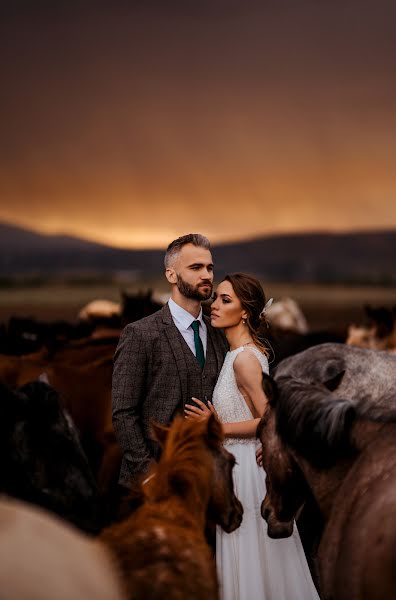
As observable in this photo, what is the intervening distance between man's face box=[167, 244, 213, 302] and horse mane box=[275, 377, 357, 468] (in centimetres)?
83

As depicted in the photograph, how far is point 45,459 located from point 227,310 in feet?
4.23

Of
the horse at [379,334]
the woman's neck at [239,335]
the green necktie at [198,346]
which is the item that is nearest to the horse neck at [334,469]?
the woman's neck at [239,335]

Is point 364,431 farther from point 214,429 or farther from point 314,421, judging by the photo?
point 214,429

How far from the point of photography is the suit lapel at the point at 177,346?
10.9 feet

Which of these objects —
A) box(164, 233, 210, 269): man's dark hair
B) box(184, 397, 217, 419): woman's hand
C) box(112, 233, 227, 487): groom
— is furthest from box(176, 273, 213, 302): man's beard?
box(184, 397, 217, 419): woman's hand

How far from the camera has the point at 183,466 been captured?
2.33m

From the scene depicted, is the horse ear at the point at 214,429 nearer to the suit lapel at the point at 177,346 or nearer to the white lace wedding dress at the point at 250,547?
the white lace wedding dress at the point at 250,547

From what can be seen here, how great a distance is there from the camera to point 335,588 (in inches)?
88.1

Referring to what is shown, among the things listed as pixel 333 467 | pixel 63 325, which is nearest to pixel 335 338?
pixel 63 325

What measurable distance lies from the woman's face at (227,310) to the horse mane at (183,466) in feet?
2.96

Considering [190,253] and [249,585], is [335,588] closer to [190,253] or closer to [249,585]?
[249,585]

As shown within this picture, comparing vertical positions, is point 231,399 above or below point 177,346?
below

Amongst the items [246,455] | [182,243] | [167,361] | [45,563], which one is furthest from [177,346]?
[45,563]

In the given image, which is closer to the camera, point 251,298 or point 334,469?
point 334,469
